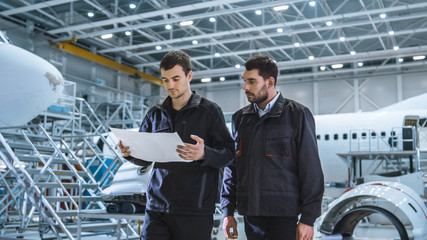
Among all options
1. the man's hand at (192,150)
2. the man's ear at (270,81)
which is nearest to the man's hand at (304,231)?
the man's hand at (192,150)

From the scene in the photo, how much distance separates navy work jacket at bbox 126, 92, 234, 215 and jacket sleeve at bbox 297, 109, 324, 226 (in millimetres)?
453

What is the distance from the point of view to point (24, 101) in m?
6.42

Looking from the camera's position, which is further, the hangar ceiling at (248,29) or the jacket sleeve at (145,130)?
the hangar ceiling at (248,29)

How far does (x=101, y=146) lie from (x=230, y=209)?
1665 cm

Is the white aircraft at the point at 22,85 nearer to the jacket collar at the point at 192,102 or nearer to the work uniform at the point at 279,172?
the jacket collar at the point at 192,102

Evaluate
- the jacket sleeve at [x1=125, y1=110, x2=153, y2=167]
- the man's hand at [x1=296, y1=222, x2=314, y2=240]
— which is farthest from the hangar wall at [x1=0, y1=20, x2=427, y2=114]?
the man's hand at [x1=296, y1=222, x2=314, y2=240]

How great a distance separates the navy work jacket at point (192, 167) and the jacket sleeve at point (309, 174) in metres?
0.45

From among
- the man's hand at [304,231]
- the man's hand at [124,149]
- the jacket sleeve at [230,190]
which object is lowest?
the man's hand at [304,231]

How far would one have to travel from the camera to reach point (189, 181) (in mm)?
2740

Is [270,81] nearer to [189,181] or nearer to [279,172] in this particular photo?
[279,172]

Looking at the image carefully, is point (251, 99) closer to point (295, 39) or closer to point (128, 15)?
point (128, 15)

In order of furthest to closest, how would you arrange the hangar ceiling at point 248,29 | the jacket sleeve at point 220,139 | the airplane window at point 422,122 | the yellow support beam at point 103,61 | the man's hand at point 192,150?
the yellow support beam at point 103,61 < the hangar ceiling at point 248,29 < the airplane window at point 422,122 < the jacket sleeve at point 220,139 < the man's hand at point 192,150

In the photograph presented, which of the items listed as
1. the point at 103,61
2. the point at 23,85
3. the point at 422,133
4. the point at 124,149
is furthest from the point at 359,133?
the point at 103,61

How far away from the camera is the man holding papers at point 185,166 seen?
267 cm
